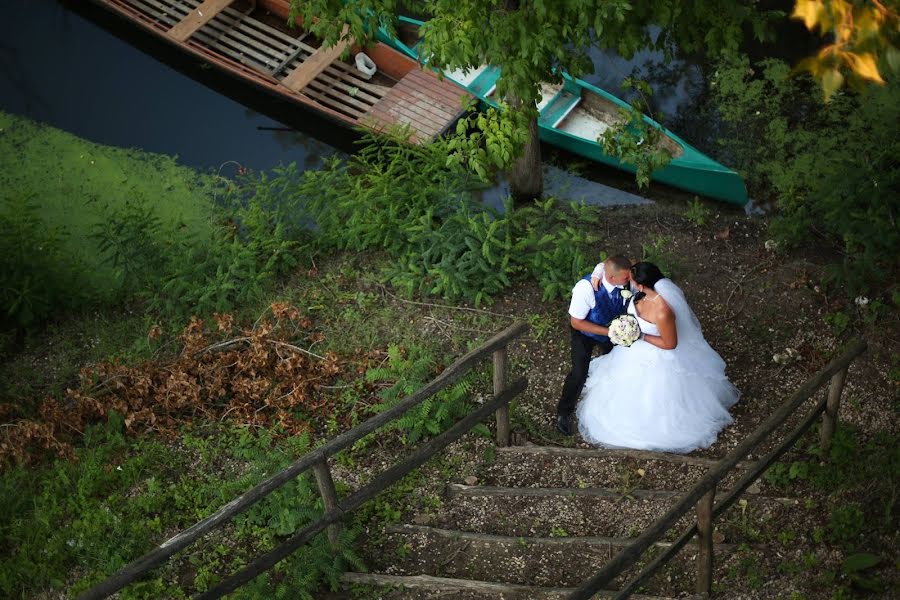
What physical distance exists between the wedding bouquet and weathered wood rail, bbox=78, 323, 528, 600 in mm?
626

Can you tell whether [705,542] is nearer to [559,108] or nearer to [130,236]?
[130,236]

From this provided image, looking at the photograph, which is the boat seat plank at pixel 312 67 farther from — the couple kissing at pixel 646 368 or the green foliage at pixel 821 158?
the couple kissing at pixel 646 368

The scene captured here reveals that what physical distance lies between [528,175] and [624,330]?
427cm

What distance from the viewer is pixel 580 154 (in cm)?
1061

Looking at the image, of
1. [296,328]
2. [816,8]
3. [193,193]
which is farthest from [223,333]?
[816,8]

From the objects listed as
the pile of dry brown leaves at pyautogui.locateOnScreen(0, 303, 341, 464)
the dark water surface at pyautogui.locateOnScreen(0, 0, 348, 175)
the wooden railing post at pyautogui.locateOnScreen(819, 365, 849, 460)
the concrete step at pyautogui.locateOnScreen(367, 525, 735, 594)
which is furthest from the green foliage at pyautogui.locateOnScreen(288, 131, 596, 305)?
the concrete step at pyautogui.locateOnScreen(367, 525, 735, 594)

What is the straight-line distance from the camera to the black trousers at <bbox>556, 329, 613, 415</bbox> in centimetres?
656

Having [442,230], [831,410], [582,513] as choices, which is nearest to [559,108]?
[442,230]

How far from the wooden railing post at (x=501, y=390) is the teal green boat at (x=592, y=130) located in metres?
4.36

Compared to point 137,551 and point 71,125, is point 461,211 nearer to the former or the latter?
point 137,551

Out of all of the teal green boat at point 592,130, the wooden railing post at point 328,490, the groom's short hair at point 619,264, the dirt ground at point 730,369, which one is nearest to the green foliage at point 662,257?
the dirt ground at point 730,369

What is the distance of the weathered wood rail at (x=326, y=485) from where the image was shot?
4496 millimetres

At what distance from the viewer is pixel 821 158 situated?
32.6 ft

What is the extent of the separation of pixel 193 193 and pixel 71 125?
2483 millimetres
